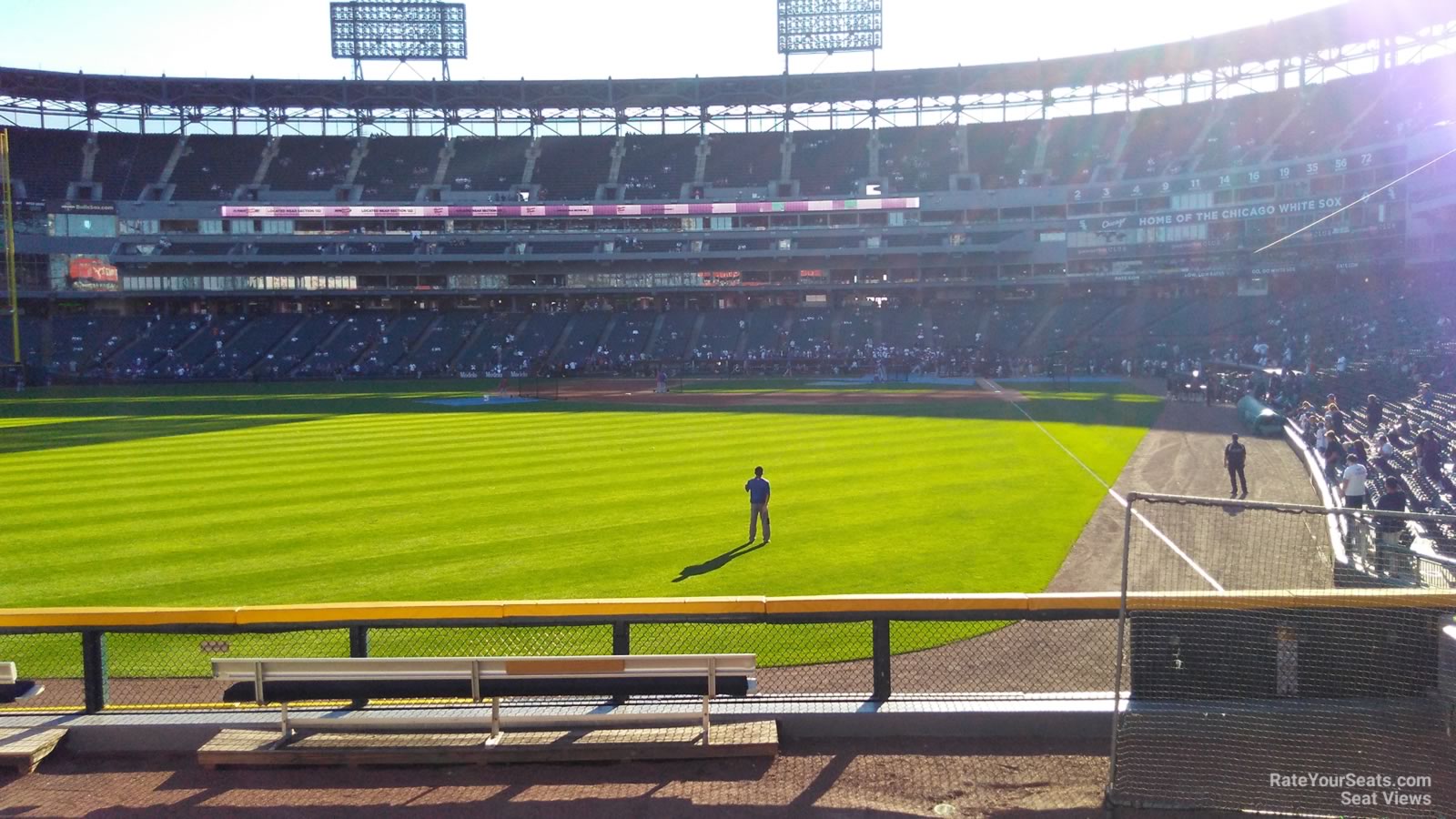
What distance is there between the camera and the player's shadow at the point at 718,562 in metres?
14.0

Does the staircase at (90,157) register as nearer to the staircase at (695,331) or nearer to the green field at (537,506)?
the staircase at (695,331)

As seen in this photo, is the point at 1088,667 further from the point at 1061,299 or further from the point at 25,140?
the point at 25,140

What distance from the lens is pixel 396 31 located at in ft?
268

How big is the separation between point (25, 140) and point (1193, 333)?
80.0 meters

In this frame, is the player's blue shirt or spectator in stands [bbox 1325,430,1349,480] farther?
spectator in stands [bbox 1325,430,1349,480]

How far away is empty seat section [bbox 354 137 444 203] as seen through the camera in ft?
257

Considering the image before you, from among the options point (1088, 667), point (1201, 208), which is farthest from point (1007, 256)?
point (1088, 667)

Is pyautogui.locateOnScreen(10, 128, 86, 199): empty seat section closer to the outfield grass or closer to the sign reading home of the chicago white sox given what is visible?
the outfield grass

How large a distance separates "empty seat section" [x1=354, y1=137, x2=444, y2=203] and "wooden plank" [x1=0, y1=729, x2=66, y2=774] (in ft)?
245

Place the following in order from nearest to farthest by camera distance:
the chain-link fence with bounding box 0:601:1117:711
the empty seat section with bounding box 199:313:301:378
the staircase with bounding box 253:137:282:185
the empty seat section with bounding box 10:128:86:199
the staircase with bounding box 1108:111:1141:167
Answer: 1. the chain-link fence with bounding box 0:601:1117:711
2. the empty seat section with bounding box 199:313:301:378
3. the staircase with bounding box 1108:111:1141:167
4. the empty seat section with bounding box 10:128:86:199
5. the staircase with bounding box 253:137:282:185

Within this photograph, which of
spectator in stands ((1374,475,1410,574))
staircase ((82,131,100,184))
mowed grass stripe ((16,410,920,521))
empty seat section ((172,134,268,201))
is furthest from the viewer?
empty seat section ((172,134,268,201))

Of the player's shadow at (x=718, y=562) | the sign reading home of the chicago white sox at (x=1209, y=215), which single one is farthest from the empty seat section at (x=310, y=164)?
the player's shadow at (x=718, y=562)

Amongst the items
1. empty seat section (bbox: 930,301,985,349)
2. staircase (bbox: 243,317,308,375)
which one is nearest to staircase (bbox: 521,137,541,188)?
staircase (bbox: 243,317,308,375)

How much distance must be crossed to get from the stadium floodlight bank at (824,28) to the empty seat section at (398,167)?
2863 centimetres
